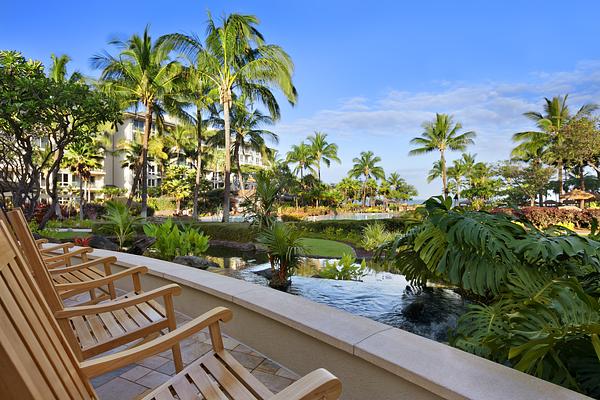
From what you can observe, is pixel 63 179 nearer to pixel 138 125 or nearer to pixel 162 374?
pixel 138 125

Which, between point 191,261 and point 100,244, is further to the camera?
point 100,244

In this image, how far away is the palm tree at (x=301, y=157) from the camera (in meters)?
44.0

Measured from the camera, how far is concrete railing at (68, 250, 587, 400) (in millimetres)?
1478

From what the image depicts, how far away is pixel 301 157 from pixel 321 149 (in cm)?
324

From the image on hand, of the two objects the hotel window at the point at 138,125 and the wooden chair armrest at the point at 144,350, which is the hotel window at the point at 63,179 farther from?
the wooden chair armrest at the point at 144,350

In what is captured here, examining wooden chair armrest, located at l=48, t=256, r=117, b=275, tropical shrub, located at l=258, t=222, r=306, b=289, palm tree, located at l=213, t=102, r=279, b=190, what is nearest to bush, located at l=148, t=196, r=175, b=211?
palm tree, located at l=213, t=102, r=279, b=190

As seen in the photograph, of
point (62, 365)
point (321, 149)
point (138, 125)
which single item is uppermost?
point (138, 125)

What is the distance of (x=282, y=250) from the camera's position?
208 inches

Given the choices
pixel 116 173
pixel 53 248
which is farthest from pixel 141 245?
pixel 116 173

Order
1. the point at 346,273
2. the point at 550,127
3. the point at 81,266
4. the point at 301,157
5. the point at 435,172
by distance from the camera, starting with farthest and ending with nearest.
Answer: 1. the point at 435,172
2. the point at 301,157
3. the point at 550,127
4. the point at 346,273
5. the point at 81,266

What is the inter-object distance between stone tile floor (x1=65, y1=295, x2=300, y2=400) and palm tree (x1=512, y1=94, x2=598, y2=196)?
111 ft

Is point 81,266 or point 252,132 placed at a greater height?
point 252,132

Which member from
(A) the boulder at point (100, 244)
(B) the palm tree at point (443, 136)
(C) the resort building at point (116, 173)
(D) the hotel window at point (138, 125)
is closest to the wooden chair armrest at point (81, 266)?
(A) the boulder at point (100, 244)

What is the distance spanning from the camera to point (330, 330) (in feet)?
6.73
